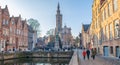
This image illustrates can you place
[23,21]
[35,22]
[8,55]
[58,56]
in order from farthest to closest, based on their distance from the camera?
1. [35,22]
2. [23,21]
3. [58,56]
4. [8,55]

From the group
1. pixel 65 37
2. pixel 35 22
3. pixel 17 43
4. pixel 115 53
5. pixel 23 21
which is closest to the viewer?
pixel 115 53

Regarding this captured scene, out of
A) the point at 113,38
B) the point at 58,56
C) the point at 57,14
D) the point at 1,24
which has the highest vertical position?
the point at 57,14

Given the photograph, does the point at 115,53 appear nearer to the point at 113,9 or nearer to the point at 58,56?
the point at 113,9

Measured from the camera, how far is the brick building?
201ft

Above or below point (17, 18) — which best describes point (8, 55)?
below

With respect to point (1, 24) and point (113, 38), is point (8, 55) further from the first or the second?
point (113, 38)

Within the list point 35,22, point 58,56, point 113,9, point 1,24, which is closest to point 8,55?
point 1,24

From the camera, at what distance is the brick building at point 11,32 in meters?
61.2

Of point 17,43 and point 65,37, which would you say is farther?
point 65,37

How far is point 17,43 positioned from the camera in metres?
74.8

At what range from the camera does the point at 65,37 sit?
14762 cm

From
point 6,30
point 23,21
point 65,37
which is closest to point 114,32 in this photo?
point 6,30

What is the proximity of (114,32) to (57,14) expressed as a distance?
119 m

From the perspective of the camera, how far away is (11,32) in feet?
226
